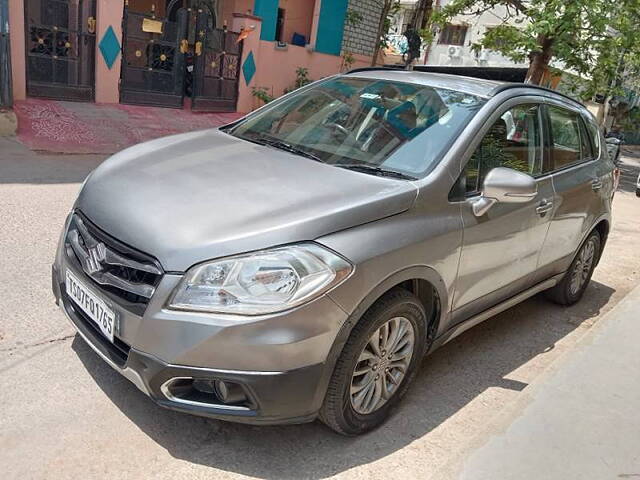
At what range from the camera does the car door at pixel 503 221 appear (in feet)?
10.4

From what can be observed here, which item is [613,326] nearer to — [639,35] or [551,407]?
[551,407]

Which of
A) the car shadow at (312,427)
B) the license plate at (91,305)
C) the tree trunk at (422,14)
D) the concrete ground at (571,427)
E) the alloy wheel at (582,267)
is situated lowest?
the car shadow at (312,427)

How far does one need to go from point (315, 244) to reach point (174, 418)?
1.14m

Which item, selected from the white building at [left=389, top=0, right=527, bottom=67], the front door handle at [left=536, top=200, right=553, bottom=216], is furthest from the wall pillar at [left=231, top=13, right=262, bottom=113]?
the white building at [left=389, top=0, right=527, bottom=67]

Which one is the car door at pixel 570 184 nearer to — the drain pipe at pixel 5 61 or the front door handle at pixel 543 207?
the front door handle at pixel 543 207

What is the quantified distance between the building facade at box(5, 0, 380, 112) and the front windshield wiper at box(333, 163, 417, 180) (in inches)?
273

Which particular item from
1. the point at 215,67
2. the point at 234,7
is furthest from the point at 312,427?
the point at 234,7

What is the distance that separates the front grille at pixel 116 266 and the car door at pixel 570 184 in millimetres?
2717

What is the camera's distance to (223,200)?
2586 millimetres

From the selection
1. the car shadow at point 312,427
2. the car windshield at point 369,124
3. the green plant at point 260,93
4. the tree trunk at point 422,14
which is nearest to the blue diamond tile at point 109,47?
the green plant at point 260,93

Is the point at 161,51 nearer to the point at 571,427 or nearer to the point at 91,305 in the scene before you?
the point at 91,305

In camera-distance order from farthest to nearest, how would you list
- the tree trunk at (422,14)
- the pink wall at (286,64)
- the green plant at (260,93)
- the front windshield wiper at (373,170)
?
the tree trunk at (422,14) → the pink wall at (286,64) → the green plant at (260,93) → the front windshield wiper at (373,170)

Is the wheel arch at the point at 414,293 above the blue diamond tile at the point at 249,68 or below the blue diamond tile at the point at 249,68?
below

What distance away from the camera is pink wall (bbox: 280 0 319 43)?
14.3 m
